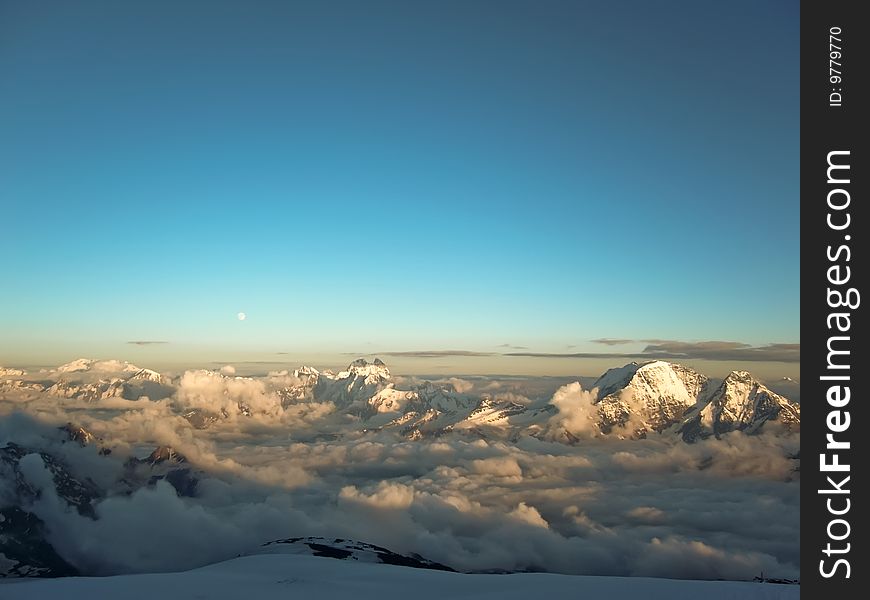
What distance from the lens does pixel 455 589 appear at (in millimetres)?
48094

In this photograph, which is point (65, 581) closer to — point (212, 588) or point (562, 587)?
point (212, 588)

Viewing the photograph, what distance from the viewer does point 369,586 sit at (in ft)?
166

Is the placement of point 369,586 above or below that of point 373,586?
below

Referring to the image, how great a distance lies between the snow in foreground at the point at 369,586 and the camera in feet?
133

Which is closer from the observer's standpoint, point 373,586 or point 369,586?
point 373,586

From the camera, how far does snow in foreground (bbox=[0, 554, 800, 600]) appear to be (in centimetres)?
4056
